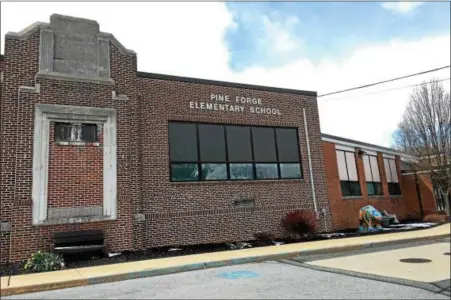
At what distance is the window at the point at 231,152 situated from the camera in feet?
45.6

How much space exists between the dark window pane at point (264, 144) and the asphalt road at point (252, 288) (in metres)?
7.32

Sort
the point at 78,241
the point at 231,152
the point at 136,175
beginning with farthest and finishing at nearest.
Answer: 1. the point at 231,152
2. the point at 136,175
3. the point at 78,241

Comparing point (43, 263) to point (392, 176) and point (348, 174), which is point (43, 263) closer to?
point (348, 174)

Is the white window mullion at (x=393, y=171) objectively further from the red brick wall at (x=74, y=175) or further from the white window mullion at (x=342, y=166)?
the red brick wall at (x=74, y=175)

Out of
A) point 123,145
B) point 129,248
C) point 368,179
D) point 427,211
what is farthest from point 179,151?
point 427,211

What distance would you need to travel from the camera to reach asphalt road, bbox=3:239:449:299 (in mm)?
6234

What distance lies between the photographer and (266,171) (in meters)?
15.5

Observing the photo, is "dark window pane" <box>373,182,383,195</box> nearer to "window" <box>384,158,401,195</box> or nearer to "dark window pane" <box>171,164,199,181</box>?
"window" <box>384,158,401,195</box>

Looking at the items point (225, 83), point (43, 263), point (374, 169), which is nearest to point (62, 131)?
point (43, 263)

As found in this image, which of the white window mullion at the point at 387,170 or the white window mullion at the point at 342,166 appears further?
the white window mullion at the point at 387,170

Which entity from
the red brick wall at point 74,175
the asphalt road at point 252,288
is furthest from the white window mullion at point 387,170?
the red brick wall at point 74,175

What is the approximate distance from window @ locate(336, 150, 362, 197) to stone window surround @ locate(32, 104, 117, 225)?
1141 cm

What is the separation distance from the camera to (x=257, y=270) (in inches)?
340

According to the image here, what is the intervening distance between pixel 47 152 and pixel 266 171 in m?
8.19
